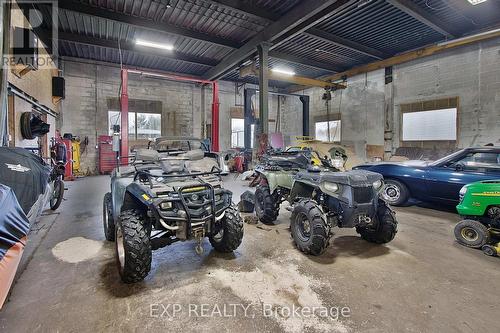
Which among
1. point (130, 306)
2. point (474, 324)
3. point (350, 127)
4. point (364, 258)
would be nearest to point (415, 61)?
point (350, 127)

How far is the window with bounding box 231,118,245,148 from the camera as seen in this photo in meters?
13.8

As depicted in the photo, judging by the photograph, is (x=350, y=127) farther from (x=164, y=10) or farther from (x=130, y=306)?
(x=130, y=306)

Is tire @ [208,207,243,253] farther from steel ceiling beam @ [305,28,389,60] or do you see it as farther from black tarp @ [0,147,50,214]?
steel ceiling beam @ [305,28,389,60]

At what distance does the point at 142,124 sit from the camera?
448 inches

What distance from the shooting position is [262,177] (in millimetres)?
4484

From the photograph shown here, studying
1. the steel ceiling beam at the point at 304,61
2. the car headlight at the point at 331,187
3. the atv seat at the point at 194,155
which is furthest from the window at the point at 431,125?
the atv seat at the point at 194,155

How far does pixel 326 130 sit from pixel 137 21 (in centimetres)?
904

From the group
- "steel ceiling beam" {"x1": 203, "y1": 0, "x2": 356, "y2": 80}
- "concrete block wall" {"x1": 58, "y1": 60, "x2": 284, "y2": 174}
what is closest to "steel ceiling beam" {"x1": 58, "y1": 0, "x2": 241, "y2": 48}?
"steel ceiling beam" {"x1": 203, "y1": 0, "x2": 356, "y2": 80}

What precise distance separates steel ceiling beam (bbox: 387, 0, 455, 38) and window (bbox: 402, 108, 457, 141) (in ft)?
7.89

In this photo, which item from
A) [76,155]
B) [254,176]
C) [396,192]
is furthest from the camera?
[76,155]

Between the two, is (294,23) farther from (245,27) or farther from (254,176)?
(254,176)
